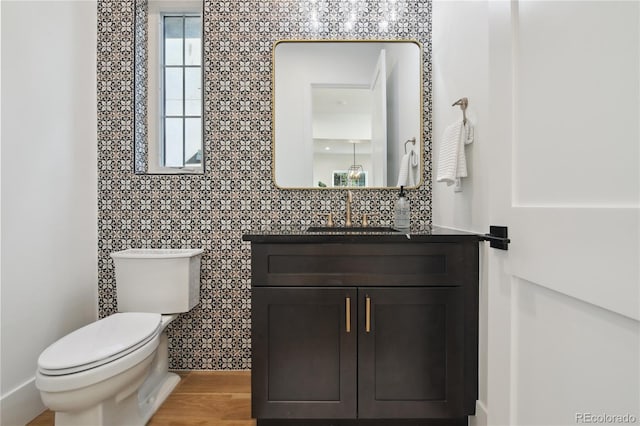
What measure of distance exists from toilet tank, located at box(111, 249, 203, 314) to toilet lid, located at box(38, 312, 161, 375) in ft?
0.50

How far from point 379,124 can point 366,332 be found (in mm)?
1215

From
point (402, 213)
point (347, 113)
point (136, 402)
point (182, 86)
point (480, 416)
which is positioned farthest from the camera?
point (182, 86)

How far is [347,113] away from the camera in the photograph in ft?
6.66

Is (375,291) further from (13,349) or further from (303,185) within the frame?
(13,349)

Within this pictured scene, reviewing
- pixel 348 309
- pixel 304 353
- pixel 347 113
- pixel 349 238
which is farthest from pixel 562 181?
pixel 347 113

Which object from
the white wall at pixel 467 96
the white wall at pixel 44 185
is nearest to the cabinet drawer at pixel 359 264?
the white wall at pixel 467 96

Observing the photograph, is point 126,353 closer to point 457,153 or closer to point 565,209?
point 565,209

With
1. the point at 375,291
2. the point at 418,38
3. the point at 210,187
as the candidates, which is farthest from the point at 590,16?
the point at 210,187

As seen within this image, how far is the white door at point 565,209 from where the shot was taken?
54 centimetres

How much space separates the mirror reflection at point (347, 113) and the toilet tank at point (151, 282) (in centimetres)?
79

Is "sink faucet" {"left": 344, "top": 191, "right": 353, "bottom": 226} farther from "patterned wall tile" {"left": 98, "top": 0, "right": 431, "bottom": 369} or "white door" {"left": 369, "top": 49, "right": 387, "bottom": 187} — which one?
"white door" {"left": 369, "top": 49, "right": 387, "bottom": 187}

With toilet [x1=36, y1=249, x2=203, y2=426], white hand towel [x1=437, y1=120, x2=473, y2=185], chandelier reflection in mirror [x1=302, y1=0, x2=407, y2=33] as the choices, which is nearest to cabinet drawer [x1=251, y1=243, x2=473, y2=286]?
white hand towel [x1=437, y1=120, x2=473, y2=185]

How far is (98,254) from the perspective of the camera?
206 cm

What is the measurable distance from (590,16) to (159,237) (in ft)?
7.01
